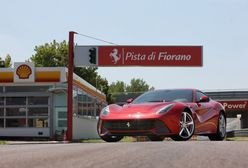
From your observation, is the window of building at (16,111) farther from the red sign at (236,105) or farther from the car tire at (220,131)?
the red sign at (236,105)

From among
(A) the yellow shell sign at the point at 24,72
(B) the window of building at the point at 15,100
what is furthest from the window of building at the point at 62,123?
(A) the yellow shell sign at the point at 24,72

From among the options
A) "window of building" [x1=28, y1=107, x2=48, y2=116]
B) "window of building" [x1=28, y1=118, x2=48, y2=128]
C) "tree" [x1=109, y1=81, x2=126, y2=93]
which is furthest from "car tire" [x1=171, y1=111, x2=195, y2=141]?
"tree" [x1=109, y1=81, x2=126, y2=93]

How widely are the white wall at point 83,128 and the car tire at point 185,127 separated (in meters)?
17.3

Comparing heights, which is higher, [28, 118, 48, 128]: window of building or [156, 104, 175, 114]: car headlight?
[156, 104, 175, 114]: car headlight

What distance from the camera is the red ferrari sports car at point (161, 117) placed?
11.0 meters

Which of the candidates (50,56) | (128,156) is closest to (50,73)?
(128,156)

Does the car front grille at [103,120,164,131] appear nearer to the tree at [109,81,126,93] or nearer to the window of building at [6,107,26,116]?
the window of building at [6,107,26,116]

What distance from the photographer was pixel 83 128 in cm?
3125

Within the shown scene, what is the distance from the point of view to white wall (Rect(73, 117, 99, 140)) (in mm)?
28844

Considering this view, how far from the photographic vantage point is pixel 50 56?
64.0 metres

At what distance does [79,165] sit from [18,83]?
2535cm

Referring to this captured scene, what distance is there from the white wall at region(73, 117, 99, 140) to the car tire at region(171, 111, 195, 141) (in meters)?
17.3

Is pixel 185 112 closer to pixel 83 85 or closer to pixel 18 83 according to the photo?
pixel 18 83

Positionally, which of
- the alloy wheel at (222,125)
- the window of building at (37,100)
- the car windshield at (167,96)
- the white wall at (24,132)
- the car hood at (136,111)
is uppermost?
the window of building at (37,100)
